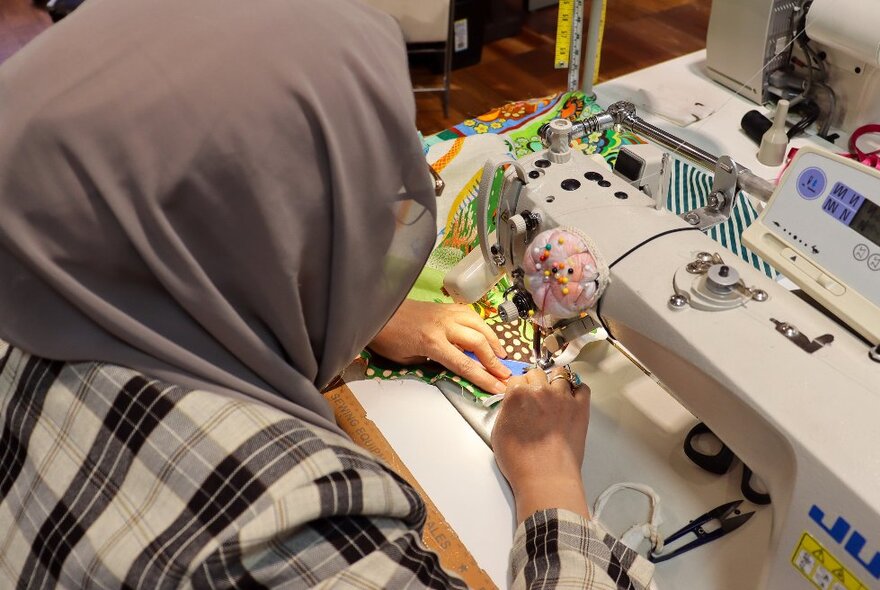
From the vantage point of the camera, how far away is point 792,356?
816mm

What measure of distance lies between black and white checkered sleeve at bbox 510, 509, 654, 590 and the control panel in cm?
38

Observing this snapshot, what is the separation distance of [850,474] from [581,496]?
36 centimetres

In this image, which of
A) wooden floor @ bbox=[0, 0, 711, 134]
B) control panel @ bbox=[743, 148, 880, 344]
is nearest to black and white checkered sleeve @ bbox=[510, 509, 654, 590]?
control panel @ bbox=[743, 148, 880, 344]

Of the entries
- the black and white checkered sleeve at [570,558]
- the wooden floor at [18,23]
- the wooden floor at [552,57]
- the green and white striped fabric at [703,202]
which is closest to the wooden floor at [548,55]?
the wooden floor at [552,57]

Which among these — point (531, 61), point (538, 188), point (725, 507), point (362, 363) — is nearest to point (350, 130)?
point (538, 188)

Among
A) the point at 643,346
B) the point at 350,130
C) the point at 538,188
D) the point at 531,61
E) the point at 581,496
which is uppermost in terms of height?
the point at 350,130

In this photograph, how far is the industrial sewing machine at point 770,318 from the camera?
29.9 inches

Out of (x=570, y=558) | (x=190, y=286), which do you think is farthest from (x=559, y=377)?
(x=190, y=286)

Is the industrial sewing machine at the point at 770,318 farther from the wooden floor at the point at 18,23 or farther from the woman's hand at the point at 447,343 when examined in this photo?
the wooden floor at the point at 18,23

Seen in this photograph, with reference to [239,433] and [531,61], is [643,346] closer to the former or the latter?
[239,433]

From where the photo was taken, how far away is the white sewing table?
1.02 metres

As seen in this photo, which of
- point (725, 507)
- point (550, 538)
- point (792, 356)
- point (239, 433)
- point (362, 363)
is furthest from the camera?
point (362, 363)

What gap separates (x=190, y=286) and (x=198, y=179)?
10 centimetres

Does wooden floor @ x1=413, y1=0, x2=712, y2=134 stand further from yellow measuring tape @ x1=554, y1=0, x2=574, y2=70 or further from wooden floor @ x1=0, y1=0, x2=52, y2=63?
wooden floor @ x1=0, y1=0, x2=52, y2=63
